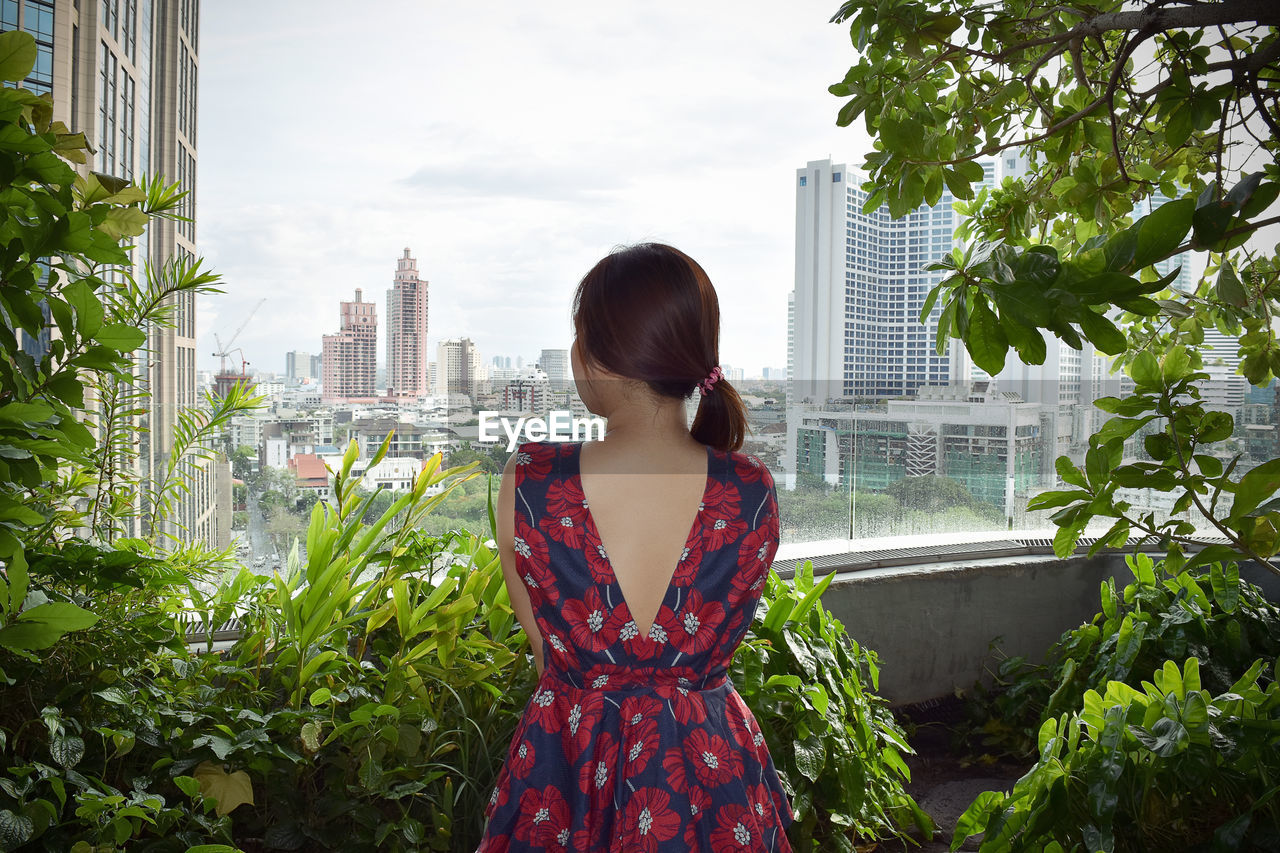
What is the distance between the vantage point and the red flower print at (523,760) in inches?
40.3

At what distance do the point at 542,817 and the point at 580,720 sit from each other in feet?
0.41

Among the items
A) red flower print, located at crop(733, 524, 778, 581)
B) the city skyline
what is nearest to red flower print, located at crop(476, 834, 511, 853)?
red flower print, located at crop(733, 524, 778, 581)

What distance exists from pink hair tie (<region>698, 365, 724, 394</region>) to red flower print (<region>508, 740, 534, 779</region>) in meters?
0.52

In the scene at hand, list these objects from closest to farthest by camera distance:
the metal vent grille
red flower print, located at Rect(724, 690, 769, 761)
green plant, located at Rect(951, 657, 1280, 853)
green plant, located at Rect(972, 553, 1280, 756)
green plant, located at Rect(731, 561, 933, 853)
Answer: red flower print, located at Rect(724, 690, 769, 761) → green plant, located at Rect(951, 657, 1280, 853) → green plant, located at Rect(731, 561, 933, 853) → green plant, located at Rect(972, 553, 1280, 756) → the metal vent grille

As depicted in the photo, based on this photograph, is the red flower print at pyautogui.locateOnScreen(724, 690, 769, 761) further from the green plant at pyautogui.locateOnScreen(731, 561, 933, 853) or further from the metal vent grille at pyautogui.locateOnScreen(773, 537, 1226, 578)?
the metal vent grille at pyautogui.locateOnScreen(773, 537, 1226, 578)

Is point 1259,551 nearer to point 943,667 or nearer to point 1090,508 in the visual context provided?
point 1090,508

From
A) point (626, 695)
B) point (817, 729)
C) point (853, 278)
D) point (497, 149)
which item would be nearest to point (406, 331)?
point (497, 149)

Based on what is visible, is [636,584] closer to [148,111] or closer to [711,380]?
[711,380]

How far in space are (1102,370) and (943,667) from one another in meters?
1.60

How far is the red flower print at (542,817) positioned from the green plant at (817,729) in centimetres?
70

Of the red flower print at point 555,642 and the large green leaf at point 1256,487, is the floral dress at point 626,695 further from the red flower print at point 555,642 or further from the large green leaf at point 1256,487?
the large green leaf at point 1256,487

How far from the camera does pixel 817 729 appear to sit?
65.3 inches

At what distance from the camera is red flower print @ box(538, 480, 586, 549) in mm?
995

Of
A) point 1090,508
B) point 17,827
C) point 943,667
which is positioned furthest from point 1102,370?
point 17,827
